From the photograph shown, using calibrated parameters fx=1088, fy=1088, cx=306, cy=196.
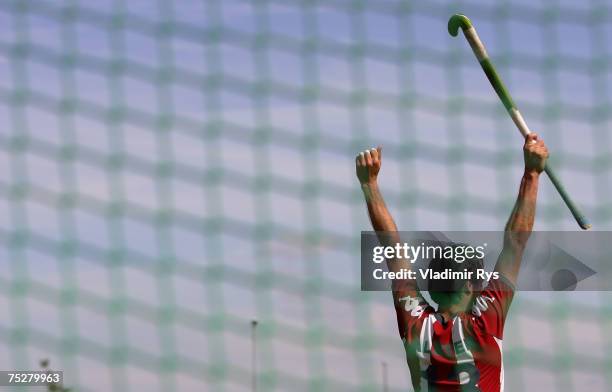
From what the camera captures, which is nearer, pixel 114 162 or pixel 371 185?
pixel 371 185

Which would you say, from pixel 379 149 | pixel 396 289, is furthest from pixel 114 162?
pixel 396 289

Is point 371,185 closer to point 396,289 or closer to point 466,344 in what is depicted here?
point 396,289

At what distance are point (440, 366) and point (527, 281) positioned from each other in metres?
1.32

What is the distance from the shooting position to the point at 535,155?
3645 mm

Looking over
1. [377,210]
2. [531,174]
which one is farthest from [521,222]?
[377,210]

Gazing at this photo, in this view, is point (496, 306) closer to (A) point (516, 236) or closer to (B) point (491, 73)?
(A) point (516, 236)

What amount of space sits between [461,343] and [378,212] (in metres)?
0.60

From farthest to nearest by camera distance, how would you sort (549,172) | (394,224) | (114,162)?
(114,162) < (549,172) < (394,224)

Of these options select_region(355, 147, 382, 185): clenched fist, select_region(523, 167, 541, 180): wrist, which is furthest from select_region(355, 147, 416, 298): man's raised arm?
A: select_region(523, 167, 541, 180): wrist

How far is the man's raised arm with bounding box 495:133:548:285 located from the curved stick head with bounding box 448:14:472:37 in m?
0.82

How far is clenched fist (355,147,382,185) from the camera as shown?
12.8ft

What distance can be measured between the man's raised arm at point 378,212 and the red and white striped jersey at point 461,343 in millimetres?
64

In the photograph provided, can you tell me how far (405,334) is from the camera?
11.6 ft

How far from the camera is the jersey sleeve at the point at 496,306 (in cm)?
344
